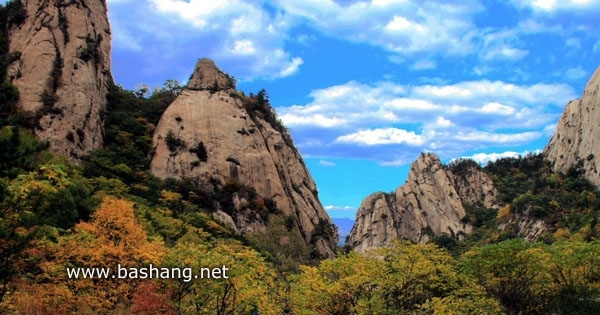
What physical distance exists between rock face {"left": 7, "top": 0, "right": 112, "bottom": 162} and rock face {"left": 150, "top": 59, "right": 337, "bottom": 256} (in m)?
8.93

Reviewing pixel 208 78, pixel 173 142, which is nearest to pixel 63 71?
pixel 173 142

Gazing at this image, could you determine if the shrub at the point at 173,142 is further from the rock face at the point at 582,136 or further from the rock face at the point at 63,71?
the rock face at the point at 582,136

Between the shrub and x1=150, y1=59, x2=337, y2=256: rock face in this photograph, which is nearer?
x1=150, y1=59, x2=337, y2=256: rock face

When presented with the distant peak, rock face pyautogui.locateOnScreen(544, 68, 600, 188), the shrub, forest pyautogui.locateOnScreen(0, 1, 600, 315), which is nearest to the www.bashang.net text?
forest pyautogui.locateOnScreen(0, 1, 600, 315)

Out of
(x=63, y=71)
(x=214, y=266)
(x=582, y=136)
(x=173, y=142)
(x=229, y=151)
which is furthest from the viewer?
(x=582, y=136)

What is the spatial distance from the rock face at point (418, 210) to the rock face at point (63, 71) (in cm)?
7669

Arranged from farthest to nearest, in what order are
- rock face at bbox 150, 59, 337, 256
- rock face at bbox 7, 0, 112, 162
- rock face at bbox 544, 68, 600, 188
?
rock face at bbox 544, 68, 600, 188
rock face at bbox 150, 59, 337, 256
rock face at bbox 7, 0, 112, 162

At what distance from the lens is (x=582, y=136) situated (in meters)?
104

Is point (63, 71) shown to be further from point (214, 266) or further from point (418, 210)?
point (418, 210)

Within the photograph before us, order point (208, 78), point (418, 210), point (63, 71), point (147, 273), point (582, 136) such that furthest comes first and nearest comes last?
1. point (418, 210)
2. point (582, 136)
3. point (208, 78)
4. point (63, 71)
5. point (147, 273)

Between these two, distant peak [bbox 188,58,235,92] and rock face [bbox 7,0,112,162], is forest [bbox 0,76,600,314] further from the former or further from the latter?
distant peak [bbox 188,58,235,92]

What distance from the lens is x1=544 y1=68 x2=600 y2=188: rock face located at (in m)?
96.2

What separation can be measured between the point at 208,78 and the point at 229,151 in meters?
14.0

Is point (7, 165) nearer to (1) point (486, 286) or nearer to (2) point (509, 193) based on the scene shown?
(1) point (486, 286)
